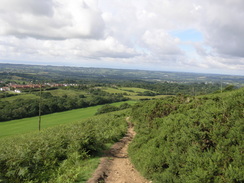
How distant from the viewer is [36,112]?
205ft

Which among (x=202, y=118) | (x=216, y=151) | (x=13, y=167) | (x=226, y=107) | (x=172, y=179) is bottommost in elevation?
(x=13, y=167)

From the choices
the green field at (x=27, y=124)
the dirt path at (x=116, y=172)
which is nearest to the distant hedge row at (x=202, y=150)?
the dirt path at (x=116, y=172)

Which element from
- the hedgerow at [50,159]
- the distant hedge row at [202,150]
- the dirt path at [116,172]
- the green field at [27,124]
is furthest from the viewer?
the green field at [27,124]

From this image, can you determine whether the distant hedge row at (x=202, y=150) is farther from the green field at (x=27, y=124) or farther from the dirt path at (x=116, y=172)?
the green field at (x=27, y=124)

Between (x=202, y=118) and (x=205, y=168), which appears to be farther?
(x=202, y=118)

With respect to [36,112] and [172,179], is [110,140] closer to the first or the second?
[172,179]

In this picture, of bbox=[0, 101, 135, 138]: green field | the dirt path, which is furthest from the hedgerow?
bbox=[0, 101, 135, 138]: green field

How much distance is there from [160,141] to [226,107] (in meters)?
3.54

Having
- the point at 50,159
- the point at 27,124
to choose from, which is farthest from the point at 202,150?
the point at 27,124

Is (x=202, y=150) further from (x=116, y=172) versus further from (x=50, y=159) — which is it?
(x=50, y=159)

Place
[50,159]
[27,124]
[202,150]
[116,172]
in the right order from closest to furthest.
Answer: [202,150] → [116,172] → [50,159] → [27,124]

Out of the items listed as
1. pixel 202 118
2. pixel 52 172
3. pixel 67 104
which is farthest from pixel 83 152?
pixel 67 104

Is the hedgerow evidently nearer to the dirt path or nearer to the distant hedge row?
the dirt path

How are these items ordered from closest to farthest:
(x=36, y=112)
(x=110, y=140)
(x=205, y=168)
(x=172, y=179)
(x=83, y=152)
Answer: (x=205, y=168) < (x=172, y=179) < (x=83, y=152) < (x=110, y=140) < (x=36, y=112)
